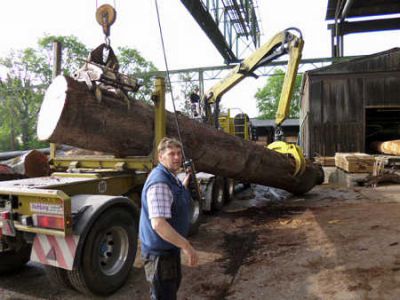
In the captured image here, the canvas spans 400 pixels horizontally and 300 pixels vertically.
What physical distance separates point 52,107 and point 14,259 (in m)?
1.99

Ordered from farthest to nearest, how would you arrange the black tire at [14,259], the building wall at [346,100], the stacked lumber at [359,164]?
the building wall at [346,100] < the stacked lumber at [359,164] < the black tire at [14,259]

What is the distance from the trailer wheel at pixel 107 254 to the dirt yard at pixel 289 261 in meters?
0.24

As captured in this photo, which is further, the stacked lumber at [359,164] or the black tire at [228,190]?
the stacked lumber at [359,164]

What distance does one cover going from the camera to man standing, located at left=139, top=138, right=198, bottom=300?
8.94ft

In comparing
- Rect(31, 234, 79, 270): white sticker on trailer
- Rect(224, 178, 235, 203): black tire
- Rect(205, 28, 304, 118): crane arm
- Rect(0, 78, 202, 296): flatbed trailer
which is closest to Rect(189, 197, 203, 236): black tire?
Rect(0, 78, 202, 296): flatbed trailer

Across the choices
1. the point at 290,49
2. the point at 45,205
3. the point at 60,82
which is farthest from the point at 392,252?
the point at 290,49

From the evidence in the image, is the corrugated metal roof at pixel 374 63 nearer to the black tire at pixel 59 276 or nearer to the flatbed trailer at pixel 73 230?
the flatbed trailer at pixel 73 230

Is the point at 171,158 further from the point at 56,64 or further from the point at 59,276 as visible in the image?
the point at 56,64

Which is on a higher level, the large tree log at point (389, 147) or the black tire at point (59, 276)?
the large tree log at point (389, 147)

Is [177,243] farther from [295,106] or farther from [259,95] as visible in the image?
[259,95]

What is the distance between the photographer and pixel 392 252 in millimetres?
5121

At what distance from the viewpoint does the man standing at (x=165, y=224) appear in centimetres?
272

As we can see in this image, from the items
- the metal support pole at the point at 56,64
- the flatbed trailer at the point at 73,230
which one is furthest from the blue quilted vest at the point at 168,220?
the metal support pole at the point at 56,64

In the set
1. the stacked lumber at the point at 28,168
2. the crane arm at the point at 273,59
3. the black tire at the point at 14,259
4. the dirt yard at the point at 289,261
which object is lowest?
the dirt yard at the point at 289,261
